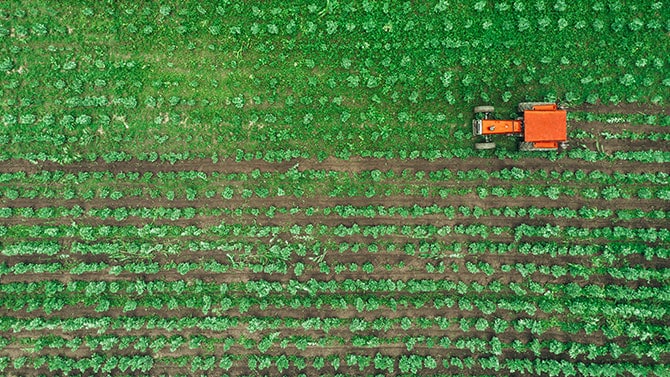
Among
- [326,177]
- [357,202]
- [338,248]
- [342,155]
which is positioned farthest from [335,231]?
[342,155]

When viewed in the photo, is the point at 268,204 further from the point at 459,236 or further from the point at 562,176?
the point at 562,176

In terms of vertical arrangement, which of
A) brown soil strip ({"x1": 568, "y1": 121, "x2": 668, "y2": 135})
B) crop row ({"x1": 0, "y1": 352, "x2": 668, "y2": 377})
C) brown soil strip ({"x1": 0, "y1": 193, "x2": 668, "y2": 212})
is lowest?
crop row ({"x1": 0, "y1": 352, "x2": 668, "y2": 377})

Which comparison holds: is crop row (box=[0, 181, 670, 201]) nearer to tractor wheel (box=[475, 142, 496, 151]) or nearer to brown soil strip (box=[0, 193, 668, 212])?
brown soil strip (box=[0, 193, 668, 212])

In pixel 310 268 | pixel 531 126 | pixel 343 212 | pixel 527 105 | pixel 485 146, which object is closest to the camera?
pixel 531 126

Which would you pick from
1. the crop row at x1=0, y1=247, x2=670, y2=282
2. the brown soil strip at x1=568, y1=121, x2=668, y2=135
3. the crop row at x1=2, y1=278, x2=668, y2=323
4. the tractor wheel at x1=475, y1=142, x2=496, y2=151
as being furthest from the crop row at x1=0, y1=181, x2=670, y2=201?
the crop row at x1=2, y1=278, x2=668, y2=323

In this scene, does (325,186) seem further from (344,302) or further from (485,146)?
(485,146)

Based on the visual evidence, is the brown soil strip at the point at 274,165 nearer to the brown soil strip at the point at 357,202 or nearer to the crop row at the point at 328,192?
the crop row at the point at 328,192
